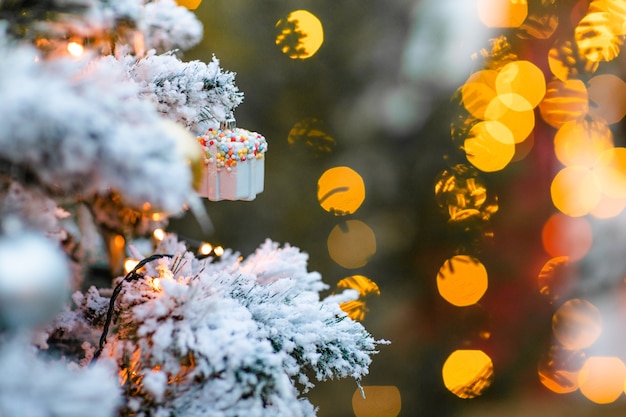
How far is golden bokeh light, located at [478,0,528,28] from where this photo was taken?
1.09m

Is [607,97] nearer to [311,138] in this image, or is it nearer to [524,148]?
[524,148]

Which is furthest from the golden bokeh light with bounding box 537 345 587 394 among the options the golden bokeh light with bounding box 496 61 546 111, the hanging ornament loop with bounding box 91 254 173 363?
the hanging ornament loop with bounding box 91 254 173 363

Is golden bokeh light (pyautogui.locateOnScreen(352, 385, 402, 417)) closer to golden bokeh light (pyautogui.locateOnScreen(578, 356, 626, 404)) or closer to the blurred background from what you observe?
the blurred background

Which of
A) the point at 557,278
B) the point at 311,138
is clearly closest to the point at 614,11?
the point at 557,278

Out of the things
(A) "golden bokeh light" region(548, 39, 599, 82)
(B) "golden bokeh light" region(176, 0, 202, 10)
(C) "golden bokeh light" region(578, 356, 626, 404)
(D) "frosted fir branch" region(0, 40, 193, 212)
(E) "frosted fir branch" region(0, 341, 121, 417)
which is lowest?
(E) "frosted fir branch" region(0, 341, 121, 417)

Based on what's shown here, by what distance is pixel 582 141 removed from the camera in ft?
3.70

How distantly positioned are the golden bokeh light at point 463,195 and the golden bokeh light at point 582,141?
0.18m

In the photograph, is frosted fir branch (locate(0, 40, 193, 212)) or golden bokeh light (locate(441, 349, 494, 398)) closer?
frosted fir branch (locate(0, 40, 193, 212))

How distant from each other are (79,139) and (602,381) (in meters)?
1.23

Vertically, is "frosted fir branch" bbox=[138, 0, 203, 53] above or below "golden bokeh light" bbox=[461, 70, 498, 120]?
below

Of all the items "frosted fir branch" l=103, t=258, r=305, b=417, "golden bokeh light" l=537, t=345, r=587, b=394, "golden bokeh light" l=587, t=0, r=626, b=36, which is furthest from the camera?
"golden bokeh light" l=537, t=345, r=587, b=394

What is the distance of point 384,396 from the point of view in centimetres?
122

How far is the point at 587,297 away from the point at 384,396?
1.61 feet

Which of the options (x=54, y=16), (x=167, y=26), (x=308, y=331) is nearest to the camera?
(x=54, y=16)
